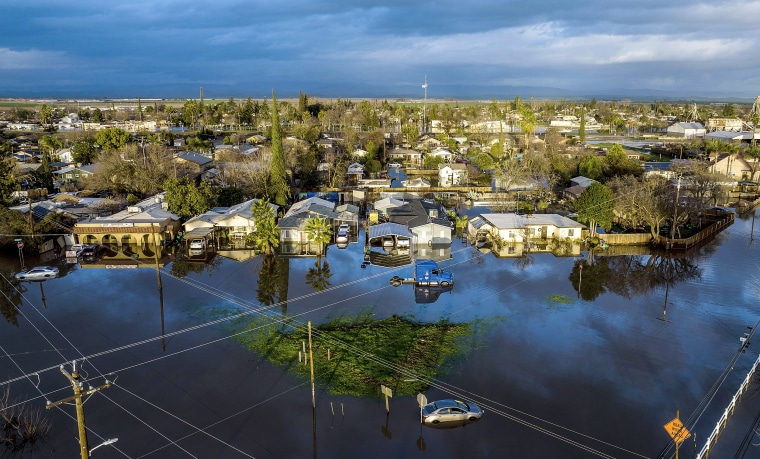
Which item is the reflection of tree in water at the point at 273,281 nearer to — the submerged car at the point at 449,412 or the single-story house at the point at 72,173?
the submerged car at the point at 449,412

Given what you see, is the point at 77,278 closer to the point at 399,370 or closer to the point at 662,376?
→ the point at 399,370

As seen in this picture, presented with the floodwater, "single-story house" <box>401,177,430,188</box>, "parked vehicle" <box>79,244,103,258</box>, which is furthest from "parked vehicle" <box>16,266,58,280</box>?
"single-story house" <box>401,177,430,188</box>

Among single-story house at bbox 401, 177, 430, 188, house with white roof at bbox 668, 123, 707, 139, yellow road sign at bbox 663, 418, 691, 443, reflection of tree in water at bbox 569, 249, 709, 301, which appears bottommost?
reflection of tree in water at bbox 569, 249, 709, 301

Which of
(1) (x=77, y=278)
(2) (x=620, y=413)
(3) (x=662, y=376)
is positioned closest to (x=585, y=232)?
(3) (x=662, y=376)

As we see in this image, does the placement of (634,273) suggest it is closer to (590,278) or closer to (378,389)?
(590,278)

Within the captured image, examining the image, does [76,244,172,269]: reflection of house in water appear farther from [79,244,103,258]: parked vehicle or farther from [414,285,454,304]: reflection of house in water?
[414,285,454,304]: reflection of house in water

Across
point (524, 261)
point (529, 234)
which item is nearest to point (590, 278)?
point (524, 261)
